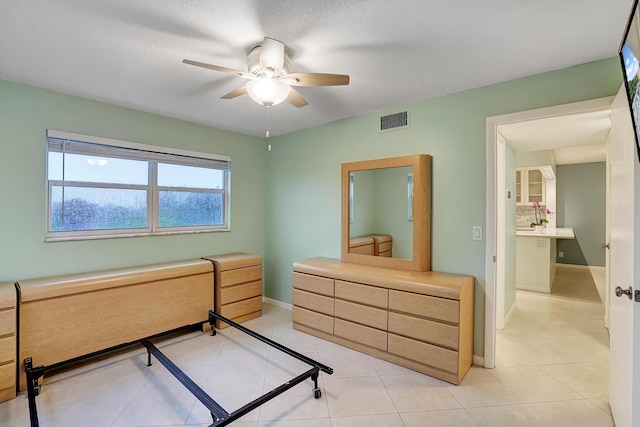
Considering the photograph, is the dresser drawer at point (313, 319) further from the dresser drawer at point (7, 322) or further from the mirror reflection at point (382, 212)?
the dresser drawer at point (7, 322)

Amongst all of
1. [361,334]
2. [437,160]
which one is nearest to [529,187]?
[437,160]

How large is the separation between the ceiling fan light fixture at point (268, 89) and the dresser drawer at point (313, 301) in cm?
207

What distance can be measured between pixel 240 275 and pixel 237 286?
137 millimetres

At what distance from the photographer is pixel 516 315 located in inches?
149

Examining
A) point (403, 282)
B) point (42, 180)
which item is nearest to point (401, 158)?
point (403, 282)

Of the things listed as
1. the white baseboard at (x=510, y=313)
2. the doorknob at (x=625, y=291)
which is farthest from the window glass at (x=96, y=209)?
the white baseboard at (x=510, y=313)

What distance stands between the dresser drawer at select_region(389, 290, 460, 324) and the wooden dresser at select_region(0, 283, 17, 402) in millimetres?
2977

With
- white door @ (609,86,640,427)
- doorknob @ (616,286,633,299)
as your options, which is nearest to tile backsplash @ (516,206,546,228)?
white door @ (609,86,640,427)

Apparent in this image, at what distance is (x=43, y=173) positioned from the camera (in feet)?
8.59

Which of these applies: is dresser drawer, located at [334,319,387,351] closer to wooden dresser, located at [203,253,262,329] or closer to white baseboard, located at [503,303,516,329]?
wooden dresser, located at [203,253,262,329]

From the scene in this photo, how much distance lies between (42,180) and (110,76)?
3.88 feet

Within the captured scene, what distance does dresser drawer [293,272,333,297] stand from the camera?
308cm

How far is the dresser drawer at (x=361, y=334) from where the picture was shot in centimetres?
268

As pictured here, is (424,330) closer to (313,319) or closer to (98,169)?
(313,319)
